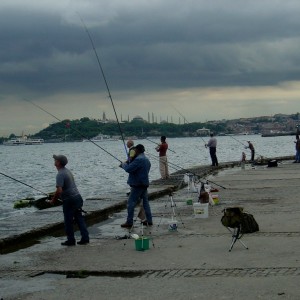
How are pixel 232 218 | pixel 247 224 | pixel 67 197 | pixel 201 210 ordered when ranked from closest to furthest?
pixel 232 218 < pixel 247 224 < pixel 67 197 < pixel 201 210

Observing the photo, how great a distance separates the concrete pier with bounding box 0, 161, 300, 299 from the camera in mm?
6922

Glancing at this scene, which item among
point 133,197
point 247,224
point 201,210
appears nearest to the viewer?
point 247,224

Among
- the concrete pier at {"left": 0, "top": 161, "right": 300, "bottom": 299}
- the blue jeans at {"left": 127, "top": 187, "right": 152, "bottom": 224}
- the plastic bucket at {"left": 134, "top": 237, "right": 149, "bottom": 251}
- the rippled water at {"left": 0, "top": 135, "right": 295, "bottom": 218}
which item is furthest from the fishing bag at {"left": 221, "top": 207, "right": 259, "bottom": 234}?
the rippled water at {"left": 0, "top": 135, "right": 295, "bottom": 218}

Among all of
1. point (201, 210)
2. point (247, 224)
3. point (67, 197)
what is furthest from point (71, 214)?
point (201, 210)

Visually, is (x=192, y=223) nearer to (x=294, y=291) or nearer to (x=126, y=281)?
(x=126, y=281)

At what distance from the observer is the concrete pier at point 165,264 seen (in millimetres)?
6922

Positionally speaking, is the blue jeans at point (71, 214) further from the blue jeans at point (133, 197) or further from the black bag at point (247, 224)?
the black bag at point (247, 224)

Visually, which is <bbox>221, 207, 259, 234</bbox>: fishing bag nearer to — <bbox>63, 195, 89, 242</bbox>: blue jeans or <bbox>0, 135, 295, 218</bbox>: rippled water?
<bbox>63, 195, 89, 242</bbox>: blue jeans

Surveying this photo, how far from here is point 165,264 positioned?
8.40 meters

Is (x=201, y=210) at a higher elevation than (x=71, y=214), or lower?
lower

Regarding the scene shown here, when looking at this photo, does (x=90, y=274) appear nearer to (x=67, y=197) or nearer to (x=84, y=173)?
(x=67, y=197)

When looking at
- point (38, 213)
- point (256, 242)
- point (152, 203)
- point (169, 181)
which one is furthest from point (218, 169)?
point (256, 242)

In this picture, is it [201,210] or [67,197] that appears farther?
[201,210]

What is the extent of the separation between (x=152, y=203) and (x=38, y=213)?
3743 millimetres
